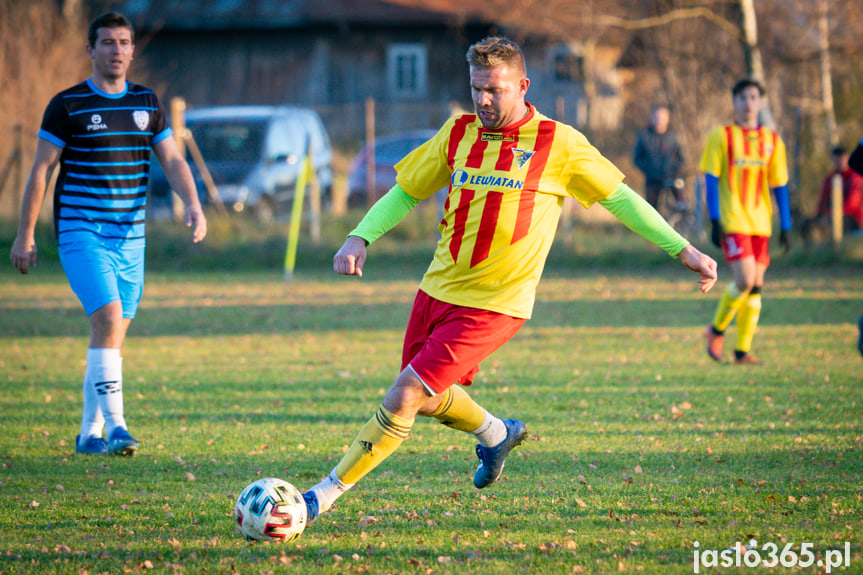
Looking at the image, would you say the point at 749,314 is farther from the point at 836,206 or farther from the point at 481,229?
the point at 836,206

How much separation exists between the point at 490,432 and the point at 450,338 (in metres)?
A: 0.73

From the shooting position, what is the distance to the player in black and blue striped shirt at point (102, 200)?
528 centimetres

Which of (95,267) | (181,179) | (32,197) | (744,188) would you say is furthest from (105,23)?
(744,188)

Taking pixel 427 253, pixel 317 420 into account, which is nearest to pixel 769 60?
pixel 427 253

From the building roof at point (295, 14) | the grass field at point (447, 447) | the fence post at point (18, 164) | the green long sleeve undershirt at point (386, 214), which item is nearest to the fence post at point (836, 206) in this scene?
the grass field at point (447, 447)

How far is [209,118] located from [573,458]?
1411 centimetres

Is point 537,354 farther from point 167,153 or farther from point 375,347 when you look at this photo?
point 167,153

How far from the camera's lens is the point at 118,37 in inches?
207

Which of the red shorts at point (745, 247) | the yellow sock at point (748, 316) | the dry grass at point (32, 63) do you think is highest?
the dry grass at point (32, 63)

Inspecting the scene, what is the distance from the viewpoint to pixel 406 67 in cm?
3556

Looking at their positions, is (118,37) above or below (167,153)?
above

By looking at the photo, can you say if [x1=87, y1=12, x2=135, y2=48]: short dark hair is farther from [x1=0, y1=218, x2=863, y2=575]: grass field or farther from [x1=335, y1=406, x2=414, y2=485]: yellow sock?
[x1=335, y1=406, x2=414, y2=485]: yellow sock

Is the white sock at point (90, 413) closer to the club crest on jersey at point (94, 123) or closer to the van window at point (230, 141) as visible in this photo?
the club crest on jersey at point (94, 123)

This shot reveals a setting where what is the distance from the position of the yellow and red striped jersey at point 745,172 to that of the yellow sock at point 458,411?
4448 mm
